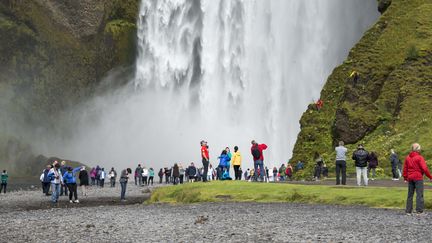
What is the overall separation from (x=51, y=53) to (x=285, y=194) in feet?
237

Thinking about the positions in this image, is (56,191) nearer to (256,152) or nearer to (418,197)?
(256,152)

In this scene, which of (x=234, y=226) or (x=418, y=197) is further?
(x=418, y=197)

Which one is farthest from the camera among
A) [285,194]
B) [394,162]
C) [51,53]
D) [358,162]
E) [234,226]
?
[51,53]

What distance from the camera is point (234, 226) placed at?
15070mm

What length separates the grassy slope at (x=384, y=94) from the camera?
3456 centimetres

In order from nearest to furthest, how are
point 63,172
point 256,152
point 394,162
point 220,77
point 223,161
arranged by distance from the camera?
point 256,152 → point 394,162 → point 223,161 → point 63,172 → point 220,77

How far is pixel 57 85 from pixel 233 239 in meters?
80.3

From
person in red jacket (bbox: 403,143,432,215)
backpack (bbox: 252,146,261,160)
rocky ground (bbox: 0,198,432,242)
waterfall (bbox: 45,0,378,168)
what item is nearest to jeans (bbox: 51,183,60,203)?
rocky ground (bbox: 0,198,432,242)

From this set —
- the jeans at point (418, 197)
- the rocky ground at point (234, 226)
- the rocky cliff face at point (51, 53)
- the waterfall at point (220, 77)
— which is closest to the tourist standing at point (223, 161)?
the rocky ground at point (234, 226)

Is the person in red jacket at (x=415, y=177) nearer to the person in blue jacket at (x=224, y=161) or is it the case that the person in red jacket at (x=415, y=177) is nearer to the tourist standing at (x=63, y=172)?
the person in blue jacket at (x=224, y=161)

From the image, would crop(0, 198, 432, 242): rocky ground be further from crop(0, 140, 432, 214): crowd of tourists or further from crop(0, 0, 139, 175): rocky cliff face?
crop(0, 0, 139, 175): rocky cliff face

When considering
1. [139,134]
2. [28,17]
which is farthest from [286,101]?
[28,17]

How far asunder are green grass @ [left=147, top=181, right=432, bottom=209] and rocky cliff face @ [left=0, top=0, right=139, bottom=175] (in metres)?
62.3

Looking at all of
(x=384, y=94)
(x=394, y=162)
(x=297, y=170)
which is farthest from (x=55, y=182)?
(x=384, y=94)
